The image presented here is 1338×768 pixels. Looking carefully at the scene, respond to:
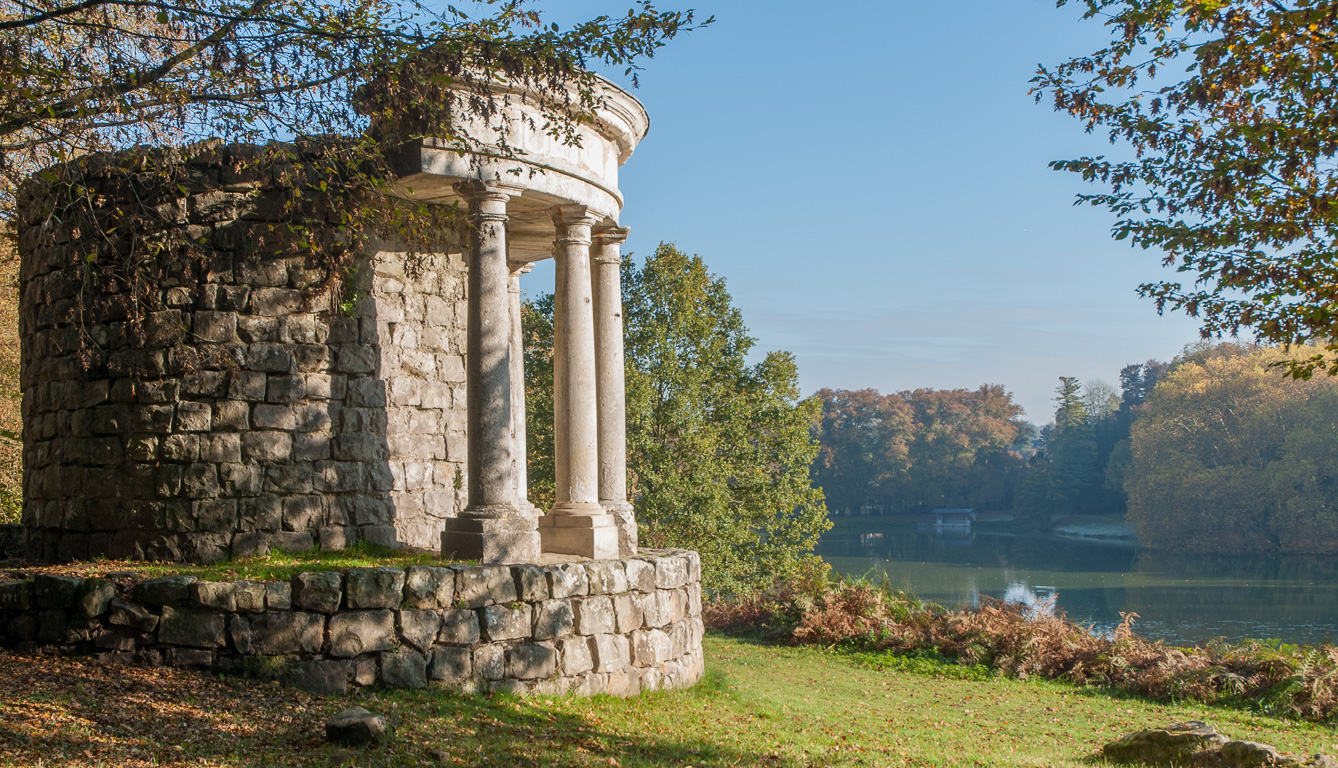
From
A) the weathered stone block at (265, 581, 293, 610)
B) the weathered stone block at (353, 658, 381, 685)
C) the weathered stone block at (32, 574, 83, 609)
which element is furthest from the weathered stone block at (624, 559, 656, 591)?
the weathered stone block at (32, 574, 83, 609)

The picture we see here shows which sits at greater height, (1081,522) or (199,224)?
(199,224)

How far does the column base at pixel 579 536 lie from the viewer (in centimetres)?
917


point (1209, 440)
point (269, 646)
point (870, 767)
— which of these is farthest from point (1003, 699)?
point (1209, 440)

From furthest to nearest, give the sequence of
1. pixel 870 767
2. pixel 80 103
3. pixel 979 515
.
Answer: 1. pixel 979 515
2. pixel 870 767
3. pixel 80 103

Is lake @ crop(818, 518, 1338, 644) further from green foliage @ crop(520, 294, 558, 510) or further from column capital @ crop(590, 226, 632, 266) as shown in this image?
column capital @ crop(590, 226, 632, 266)

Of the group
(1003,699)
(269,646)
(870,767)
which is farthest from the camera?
(1003,699)

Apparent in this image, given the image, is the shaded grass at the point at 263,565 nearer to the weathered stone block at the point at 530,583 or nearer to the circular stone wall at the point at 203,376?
the circular stone wall at the point at 203,376

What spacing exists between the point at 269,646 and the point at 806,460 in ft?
54.3

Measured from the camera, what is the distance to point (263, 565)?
775 cm

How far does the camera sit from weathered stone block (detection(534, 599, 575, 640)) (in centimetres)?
789

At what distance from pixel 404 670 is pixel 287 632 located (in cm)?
86

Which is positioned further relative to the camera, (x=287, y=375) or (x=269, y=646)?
(x=287, y=375)

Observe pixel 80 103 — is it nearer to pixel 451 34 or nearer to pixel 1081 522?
pixel 451 34

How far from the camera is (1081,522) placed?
64.7 m
